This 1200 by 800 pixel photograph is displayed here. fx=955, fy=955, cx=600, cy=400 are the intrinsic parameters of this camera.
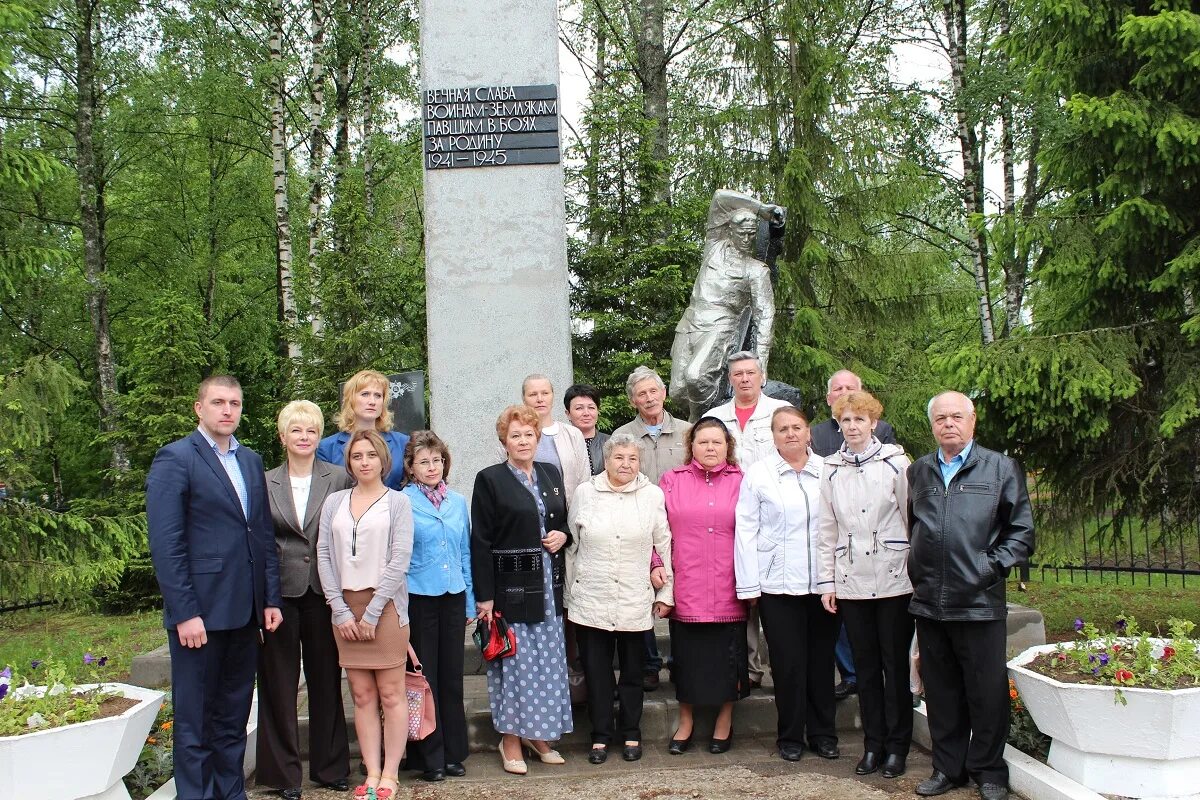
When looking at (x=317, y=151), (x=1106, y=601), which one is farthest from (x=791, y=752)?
(x=317, y=151)

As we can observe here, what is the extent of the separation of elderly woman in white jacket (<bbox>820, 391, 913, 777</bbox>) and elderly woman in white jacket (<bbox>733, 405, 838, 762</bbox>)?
121 millimetres

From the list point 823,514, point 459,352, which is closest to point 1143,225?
point 823,514

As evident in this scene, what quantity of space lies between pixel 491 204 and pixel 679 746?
384cm

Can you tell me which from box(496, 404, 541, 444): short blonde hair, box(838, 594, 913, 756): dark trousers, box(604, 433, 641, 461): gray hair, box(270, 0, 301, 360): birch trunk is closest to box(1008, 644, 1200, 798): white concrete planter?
box(838, 594, 913, 756): dark trousers

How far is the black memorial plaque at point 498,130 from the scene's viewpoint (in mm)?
6613

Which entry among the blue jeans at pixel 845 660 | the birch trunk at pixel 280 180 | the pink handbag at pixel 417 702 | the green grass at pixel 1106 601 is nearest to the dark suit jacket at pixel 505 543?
the pink handbag at pixel 417 702

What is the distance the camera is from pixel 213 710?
149 inches

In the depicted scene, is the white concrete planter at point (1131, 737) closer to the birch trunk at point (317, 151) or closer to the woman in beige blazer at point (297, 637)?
the woman in beige blazer at point (297, 637)

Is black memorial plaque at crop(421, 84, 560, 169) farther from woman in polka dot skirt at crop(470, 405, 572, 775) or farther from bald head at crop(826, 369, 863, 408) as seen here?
woman in polka dot skirt at crop(470, 405, 572, 775)

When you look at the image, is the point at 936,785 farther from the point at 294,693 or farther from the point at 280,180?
the point at 280,180

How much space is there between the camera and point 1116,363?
594 cm

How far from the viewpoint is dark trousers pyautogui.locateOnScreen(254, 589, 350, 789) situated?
13.3 ft

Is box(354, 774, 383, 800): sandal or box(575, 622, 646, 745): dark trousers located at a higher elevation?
box(575, 622, 646, 745): dark trousers

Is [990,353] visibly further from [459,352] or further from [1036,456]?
[459,352]
